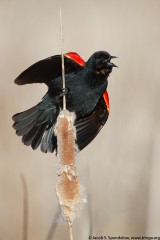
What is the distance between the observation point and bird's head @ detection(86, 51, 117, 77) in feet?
5.54

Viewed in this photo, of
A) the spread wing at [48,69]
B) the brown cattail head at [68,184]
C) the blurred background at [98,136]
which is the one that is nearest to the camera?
the brown cattail head at [68,184]

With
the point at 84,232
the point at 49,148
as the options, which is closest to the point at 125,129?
the point at 49,148

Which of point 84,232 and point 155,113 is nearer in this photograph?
point 84,232

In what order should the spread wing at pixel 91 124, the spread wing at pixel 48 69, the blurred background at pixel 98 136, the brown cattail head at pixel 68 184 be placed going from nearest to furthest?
1. the brown cattail head at pixel 68 184
2. the spread wing at pixel 48 69
3. the spread wing at pixel 91 124
4. the blurred background at pixel 98 136

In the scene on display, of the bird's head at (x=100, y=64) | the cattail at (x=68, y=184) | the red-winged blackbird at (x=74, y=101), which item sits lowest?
the cattail at (x=68, y=184)

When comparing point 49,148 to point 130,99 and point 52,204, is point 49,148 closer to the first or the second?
point 52,204

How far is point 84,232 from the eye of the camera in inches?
69.1

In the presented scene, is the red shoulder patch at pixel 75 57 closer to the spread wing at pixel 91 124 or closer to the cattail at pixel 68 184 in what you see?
the spread wing at pixel 91 124

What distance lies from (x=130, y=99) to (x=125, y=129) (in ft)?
0.41

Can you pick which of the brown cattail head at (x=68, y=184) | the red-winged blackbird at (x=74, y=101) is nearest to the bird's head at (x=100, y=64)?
the red-winged blackbird at (x=74, y=101)

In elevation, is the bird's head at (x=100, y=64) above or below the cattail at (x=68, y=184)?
above

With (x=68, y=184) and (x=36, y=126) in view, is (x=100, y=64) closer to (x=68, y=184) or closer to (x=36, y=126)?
(x=36, y=126)

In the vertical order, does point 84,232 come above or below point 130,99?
below

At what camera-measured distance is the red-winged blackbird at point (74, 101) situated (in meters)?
1.71
